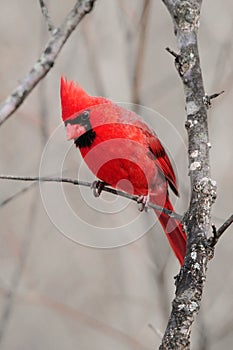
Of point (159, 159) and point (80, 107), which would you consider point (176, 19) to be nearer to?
point (80, 107)

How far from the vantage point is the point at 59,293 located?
4895 millimetres

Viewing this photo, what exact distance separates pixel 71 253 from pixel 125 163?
2792 millimetres

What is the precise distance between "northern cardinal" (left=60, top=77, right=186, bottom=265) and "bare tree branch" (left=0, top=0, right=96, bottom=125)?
0.66 ft

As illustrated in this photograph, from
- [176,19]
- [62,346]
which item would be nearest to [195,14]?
[176,19]

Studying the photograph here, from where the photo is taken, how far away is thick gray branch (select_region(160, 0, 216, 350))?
135 cm

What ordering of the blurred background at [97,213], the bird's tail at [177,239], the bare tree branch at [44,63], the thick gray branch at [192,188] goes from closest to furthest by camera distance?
the thick gray branch at [192,188], the bare tree branch at [44,63], the bird's tail at [177,239], the blurred background at [97,213]

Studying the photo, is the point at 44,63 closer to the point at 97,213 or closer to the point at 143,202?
the point at 143,202

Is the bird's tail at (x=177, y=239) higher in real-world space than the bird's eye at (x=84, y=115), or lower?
lower

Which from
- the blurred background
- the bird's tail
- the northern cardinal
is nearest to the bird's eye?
the northern cardinal

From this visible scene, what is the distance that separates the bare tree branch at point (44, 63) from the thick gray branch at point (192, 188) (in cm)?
34

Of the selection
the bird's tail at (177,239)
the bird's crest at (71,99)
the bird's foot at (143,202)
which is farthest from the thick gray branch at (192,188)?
the bird's tail at (177,239)

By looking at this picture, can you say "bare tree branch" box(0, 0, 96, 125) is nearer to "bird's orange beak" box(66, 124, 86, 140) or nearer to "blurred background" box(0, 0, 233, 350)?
"bird's orange beak" box(66, 124, 86, 140)

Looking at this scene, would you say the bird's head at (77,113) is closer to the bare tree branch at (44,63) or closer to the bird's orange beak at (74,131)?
the bird's orange beak at (74,131)

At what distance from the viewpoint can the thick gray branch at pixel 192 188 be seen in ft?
4.44
